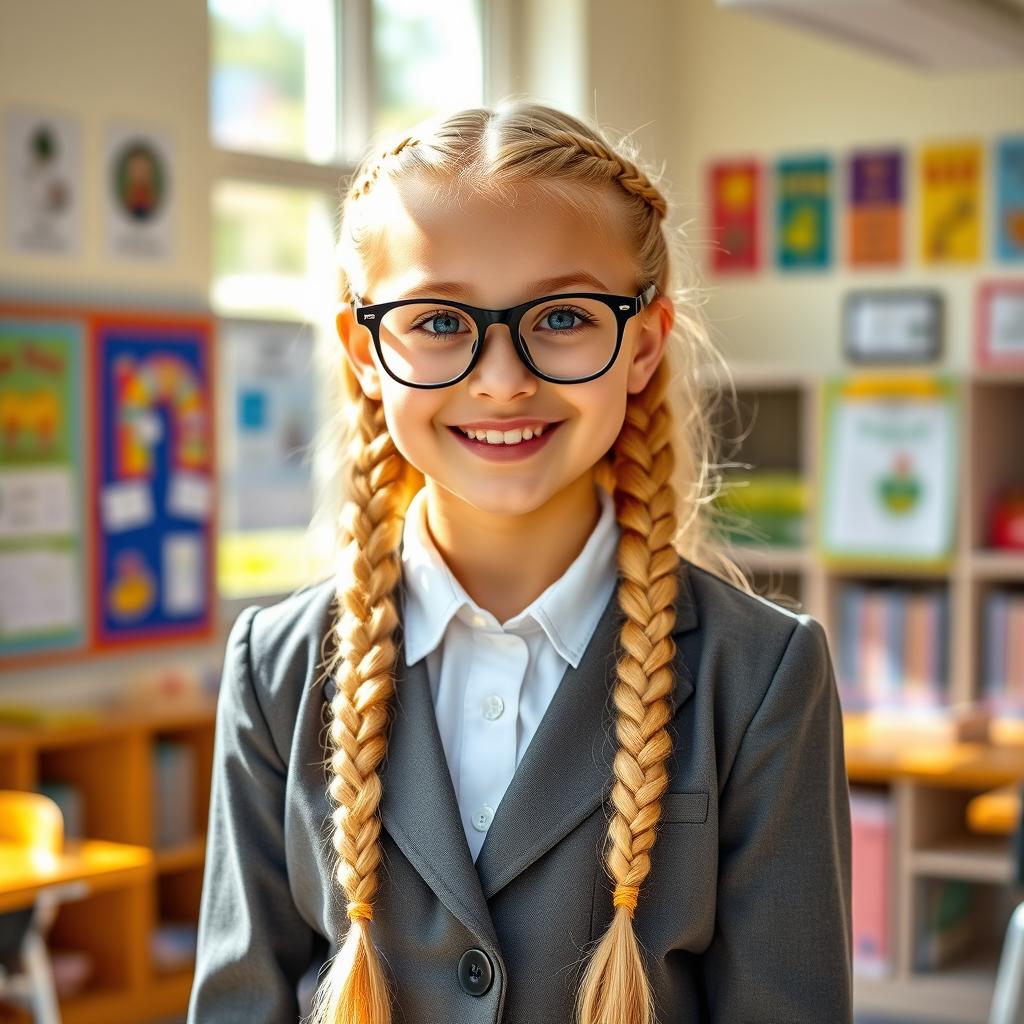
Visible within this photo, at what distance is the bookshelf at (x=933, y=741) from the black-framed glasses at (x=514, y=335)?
87.7 inches

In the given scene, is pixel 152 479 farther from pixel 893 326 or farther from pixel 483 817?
pixel 483 817

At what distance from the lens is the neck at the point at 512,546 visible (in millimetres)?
1353

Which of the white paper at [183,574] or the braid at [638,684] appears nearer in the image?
the braid at [638,684]

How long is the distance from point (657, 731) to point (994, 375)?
11.6 ft

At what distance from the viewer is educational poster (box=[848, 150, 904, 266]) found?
5379 millimetres

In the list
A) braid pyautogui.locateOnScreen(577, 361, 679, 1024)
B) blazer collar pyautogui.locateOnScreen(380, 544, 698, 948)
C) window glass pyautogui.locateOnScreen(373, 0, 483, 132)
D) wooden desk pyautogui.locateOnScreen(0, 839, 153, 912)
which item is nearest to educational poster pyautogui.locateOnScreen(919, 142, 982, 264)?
window glass pyautogui.locateOnScreen(373, 0, 483, 132)

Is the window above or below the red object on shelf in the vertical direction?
above

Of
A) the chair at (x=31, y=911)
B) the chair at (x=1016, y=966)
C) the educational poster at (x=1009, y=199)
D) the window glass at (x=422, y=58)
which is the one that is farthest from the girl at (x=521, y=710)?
the educational poster at (x=1009, y=199)

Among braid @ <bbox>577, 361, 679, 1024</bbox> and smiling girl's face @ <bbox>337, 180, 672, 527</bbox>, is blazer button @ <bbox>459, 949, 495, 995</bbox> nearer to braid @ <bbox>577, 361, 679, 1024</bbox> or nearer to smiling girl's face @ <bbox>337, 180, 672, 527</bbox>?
braid @ <bbox>577, 361, 679, 1024</bbox>

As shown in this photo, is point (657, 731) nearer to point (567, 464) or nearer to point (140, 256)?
point (567, 464)

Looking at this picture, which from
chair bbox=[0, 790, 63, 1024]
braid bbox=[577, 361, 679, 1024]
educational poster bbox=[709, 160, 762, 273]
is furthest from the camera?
educational poster bbox=[709, 160, 762, 273]

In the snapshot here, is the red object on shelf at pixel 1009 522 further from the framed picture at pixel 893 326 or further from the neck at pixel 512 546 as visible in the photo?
the neck at pixel 512 546

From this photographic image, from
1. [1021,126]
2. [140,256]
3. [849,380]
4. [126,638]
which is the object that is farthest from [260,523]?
[1021,126]

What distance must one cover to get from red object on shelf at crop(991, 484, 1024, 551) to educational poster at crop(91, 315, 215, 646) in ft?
7.41
